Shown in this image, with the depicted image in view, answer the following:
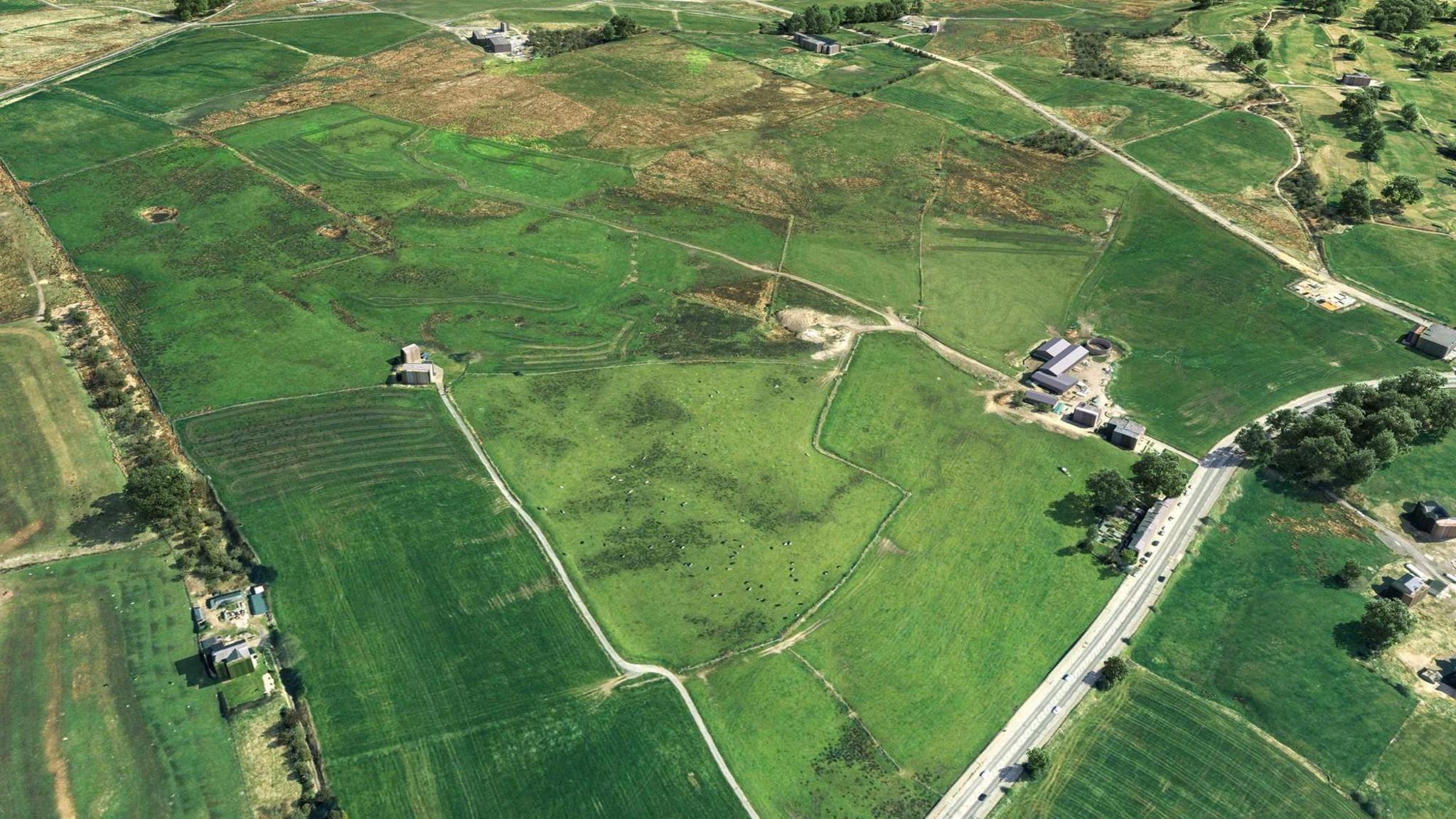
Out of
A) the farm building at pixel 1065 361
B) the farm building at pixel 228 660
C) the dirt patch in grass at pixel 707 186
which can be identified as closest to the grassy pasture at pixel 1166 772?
the farm building at pixel 1065 361

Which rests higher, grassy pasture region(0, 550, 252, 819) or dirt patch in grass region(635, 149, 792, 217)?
dirt patch in grass region(635, 149, 792, 217)

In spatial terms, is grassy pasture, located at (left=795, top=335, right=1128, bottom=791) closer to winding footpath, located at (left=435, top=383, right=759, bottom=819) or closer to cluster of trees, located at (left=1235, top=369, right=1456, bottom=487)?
winding footpath, located at (left=435, top=383, right=759, bottom=819)

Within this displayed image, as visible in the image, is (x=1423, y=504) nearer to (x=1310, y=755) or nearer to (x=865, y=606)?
(x=1310, y=755)

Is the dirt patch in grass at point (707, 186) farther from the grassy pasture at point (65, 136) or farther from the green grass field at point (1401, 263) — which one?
the green grass field at point (1401, 263)

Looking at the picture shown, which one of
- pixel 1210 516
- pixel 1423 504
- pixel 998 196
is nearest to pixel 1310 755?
pixel 1210 516

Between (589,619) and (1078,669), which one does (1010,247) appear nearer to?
(1078,669)

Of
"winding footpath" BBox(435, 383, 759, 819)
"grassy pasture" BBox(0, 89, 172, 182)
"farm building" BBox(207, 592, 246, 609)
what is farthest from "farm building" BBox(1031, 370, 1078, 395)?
"grassy pasture" BBox(0, 89, 172, 182)
